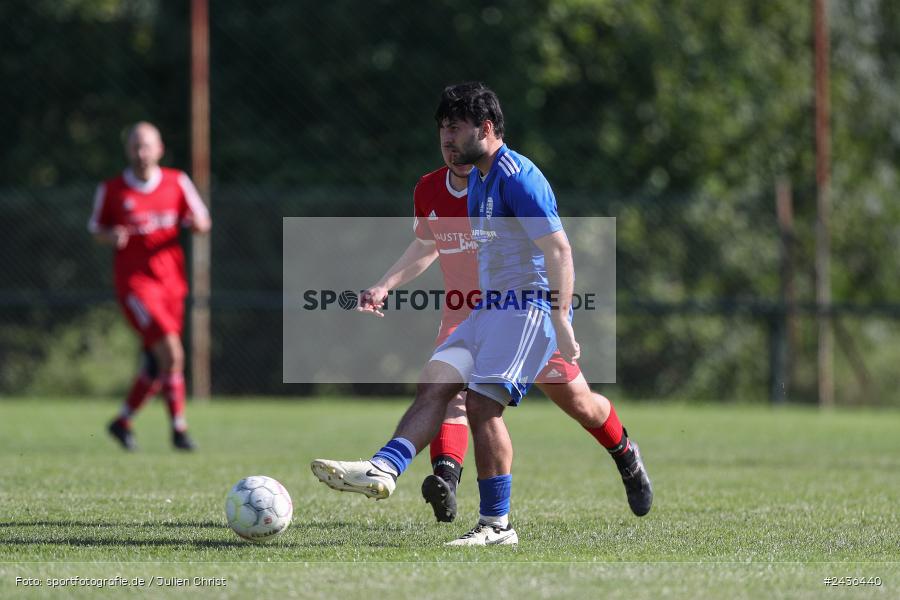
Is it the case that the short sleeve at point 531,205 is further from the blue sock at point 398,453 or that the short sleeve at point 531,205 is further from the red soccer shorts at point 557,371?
the blue sock at point 398,453

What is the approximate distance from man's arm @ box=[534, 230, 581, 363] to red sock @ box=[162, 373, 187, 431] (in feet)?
18.1

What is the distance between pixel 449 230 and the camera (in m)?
6.59

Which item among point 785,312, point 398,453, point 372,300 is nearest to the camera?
point 398,453

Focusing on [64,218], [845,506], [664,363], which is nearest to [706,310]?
[664,363]

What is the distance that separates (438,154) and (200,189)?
3490 mm

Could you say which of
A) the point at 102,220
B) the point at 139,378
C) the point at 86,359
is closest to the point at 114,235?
the point at 102,220

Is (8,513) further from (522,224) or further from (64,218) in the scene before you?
(64,218)

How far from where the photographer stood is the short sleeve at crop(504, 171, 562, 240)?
5.68 metres

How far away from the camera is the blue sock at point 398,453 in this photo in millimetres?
5559

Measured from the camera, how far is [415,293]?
17.9 m

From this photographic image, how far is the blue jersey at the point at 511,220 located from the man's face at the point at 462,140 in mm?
98

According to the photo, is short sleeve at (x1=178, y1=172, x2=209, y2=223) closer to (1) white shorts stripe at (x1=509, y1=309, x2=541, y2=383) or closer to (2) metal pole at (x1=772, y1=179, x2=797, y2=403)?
(1) white shorts stripe at (x1=509, y1=309, x2=541, y2=383)

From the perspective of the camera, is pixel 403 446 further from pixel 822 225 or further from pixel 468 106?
pixel 822 225

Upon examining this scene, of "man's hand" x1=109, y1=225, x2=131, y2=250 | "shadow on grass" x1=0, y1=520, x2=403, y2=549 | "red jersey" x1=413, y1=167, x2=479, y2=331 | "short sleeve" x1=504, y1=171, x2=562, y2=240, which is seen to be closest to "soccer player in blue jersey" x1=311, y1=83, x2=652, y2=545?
"short sleeve" x1=504, y1=171, x2=562, y2=240
